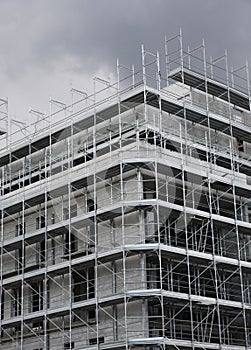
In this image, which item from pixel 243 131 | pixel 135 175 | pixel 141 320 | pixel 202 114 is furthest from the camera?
pixel 243 131

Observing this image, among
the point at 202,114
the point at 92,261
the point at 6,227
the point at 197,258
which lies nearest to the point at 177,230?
the point at 197,258

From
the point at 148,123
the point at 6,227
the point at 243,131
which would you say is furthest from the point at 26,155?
the point at 243,131

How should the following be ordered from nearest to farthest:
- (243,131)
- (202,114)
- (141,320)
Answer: (141,320)
(202,114)
(243,131)

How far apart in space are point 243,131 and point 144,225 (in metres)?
8.68

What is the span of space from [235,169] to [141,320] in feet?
33.1

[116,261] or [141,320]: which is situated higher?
[116,261]

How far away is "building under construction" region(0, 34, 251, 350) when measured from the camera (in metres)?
26.1

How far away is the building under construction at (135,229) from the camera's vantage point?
85.8 feet

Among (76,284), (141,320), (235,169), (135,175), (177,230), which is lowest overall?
(141,320)

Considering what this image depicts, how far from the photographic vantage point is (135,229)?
2677 centimetres

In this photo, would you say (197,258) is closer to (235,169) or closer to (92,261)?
(92,261)

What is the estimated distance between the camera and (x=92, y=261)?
1062 inches

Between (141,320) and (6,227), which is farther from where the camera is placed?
(6,227)

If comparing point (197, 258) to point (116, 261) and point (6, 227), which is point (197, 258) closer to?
point (116, 261)
